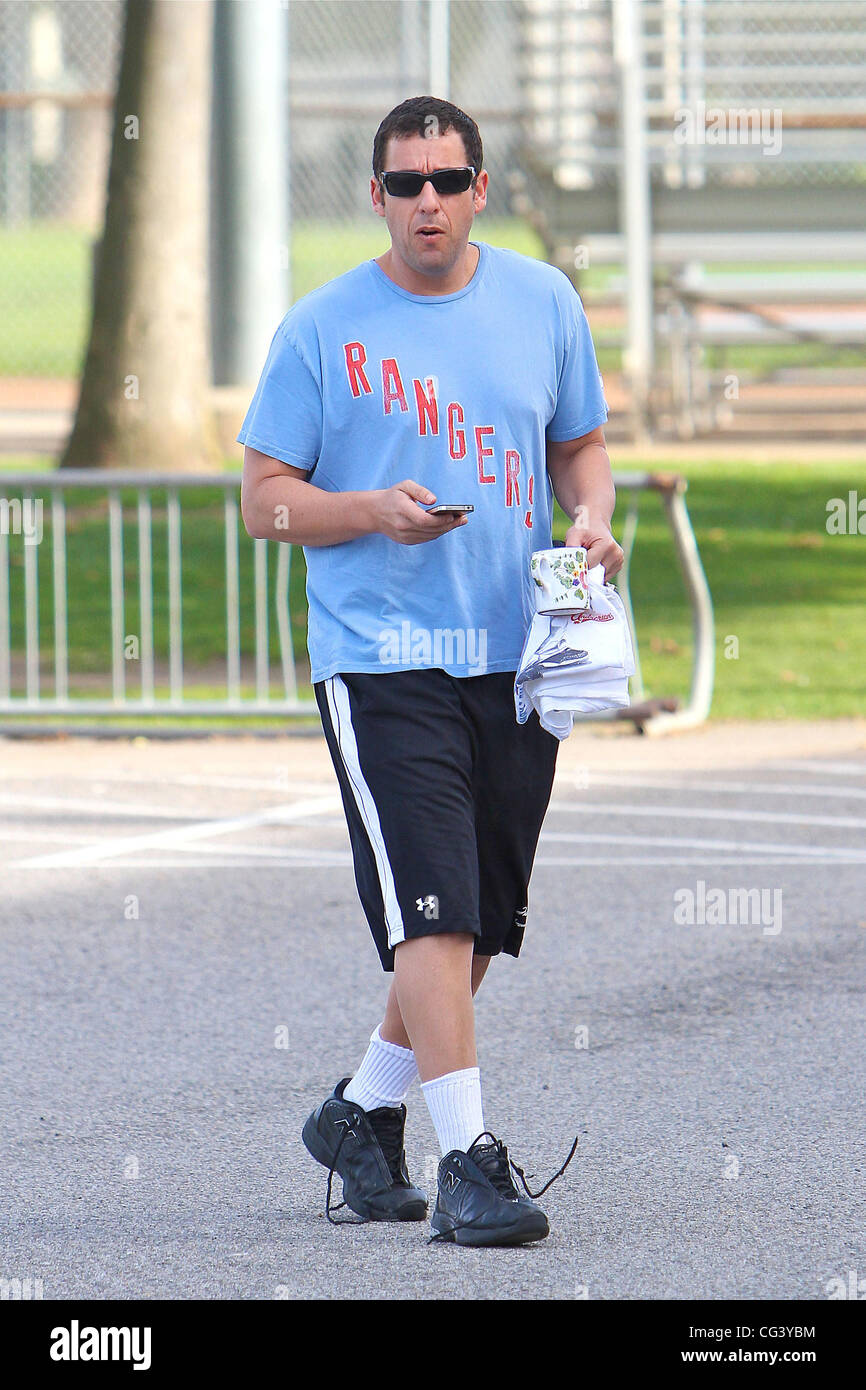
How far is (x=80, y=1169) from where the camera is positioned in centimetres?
462

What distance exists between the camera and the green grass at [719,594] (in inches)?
449

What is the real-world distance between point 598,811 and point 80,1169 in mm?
4203

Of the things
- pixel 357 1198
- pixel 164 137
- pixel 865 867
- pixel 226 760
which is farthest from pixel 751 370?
pixel 357 1198

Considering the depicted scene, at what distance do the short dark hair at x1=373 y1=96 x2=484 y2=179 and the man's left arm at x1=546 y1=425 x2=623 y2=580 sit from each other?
0.57m

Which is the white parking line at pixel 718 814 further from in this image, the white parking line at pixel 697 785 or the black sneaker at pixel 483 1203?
the black sneaker at pixel 483 1203

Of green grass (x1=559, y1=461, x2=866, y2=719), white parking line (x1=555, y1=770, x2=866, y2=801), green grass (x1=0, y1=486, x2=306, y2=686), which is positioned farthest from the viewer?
green grass (x1=0, y1=486, x2=306, y2=686)

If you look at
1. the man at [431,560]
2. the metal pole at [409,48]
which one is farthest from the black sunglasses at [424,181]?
the metal pole at [409,48]

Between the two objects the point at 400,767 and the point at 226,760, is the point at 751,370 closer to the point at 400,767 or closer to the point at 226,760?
the point at 226,760

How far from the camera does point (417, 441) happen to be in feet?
13.4

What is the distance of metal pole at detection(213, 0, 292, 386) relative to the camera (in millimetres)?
17516

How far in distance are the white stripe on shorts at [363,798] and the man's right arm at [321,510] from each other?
0.95 ft

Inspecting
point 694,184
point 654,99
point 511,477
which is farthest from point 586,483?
point 654,99

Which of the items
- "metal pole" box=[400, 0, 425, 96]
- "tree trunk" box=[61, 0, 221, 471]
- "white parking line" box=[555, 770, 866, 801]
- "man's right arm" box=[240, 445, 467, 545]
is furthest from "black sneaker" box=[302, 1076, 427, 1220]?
"metal pole" box=[400, 0, 425, 96]

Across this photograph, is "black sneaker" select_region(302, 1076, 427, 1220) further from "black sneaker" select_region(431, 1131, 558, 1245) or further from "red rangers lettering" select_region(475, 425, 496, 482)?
"red rangers lettering" select_region(475, 425, 496, 482)
